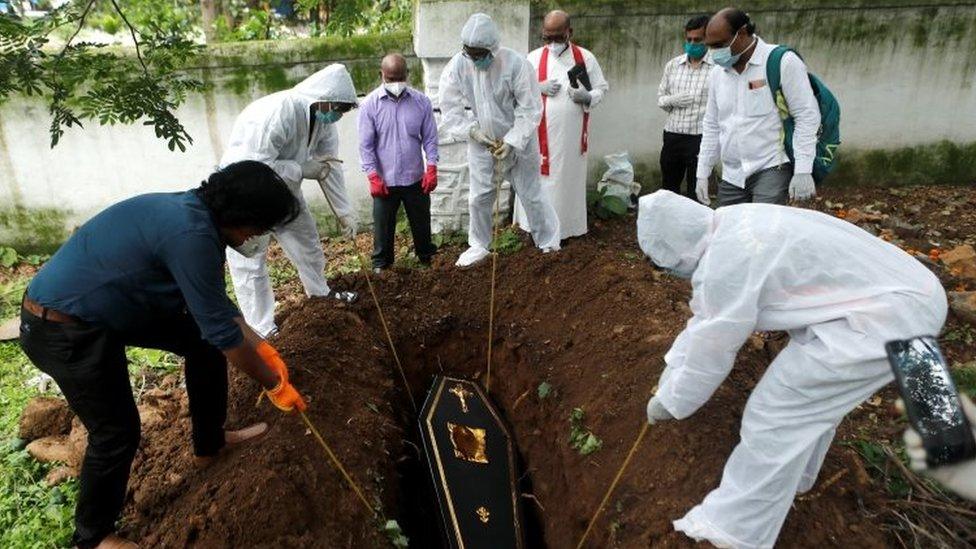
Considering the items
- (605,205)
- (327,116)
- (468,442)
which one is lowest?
(468,442)

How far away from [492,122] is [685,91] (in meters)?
1.93

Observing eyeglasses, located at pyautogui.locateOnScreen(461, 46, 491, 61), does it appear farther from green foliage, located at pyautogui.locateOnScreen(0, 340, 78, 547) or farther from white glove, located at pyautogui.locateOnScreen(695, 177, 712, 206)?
green foliage, located at pyautogui.locateOnScreen(0, 340, 78, 547)

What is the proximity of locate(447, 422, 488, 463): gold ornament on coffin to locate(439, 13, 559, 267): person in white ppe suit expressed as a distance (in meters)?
1.65

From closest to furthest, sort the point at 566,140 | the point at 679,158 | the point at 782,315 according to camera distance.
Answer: the point at 782,315
the point at 566,140
the point at 679,158

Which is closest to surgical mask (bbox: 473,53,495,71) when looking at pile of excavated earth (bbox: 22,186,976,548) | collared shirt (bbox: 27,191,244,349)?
pile of excavated earth (bbox: 22,186,976,548)

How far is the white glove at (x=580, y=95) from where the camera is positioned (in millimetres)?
5289

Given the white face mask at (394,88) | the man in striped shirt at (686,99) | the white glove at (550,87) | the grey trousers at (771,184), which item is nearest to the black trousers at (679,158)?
the man in striped shirt at (686,99)

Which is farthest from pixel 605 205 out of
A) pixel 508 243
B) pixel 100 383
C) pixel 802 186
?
pixel 100 383

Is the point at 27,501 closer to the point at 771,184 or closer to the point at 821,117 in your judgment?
the point at 771,184

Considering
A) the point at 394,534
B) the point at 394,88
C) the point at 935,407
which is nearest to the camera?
the point at 935,407

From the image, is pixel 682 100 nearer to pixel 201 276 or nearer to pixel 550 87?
pixel 550 87

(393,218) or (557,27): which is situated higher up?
(557,27)

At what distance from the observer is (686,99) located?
5.52m

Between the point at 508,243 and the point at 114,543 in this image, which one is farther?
the point at 508,243
